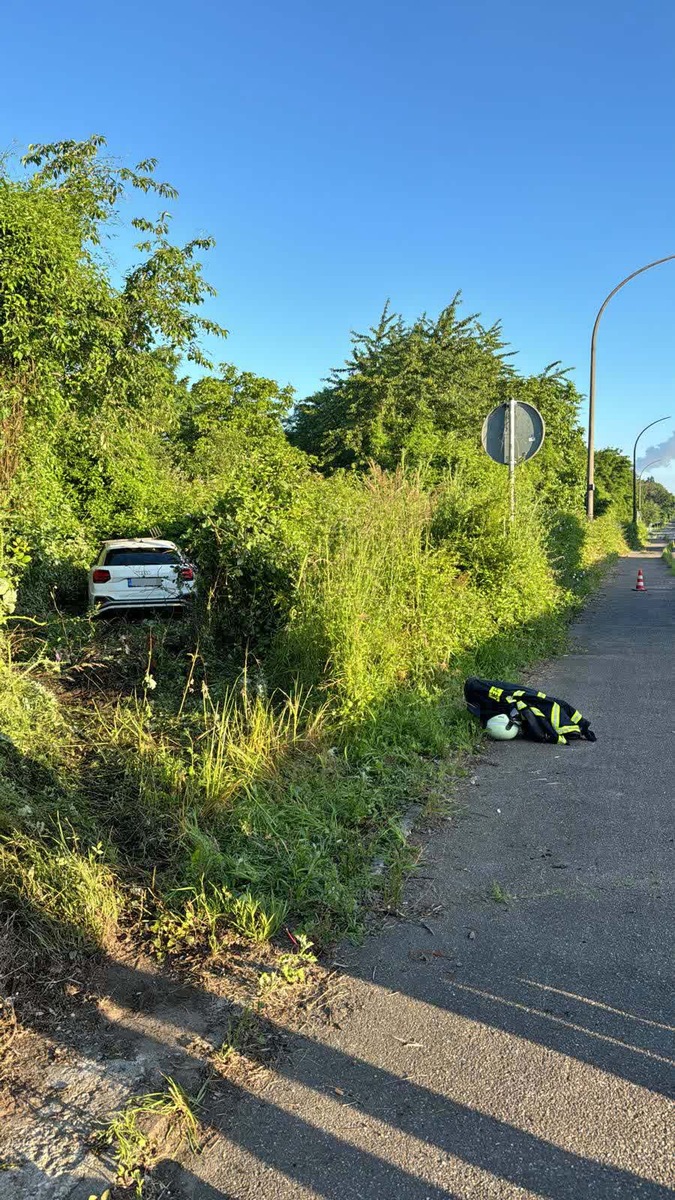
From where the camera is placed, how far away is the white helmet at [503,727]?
5.84m

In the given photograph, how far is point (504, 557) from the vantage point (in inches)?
359

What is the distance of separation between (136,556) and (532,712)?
7359 mm

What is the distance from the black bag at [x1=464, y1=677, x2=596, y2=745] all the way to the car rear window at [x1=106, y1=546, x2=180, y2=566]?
646 cm

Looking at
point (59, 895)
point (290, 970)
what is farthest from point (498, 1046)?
point (59, 895)

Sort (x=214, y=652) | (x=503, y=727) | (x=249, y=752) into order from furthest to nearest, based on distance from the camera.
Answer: (x=214, y=652) < (x=503, y=727) < (x=249, y=752)

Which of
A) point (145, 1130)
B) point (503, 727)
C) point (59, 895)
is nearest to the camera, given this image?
point (145, 1130)

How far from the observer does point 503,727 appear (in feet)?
19.2

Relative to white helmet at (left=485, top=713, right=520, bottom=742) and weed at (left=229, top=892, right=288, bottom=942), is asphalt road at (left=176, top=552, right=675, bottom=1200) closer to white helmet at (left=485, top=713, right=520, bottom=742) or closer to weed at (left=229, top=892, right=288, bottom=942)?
weed at (left=229, top=892, right=288, bottom=942)

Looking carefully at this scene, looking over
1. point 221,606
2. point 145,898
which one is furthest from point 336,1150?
point 221,606

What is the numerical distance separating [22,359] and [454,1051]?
9136 mm

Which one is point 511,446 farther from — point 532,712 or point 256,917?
point 256,917

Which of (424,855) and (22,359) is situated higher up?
(22,359)

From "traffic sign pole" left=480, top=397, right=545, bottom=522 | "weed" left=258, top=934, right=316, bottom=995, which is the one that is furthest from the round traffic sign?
"weed" left=258, top=934, right=316, bottom=995

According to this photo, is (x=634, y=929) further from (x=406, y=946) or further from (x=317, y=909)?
(x=317, y=909)
